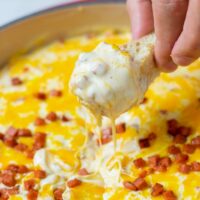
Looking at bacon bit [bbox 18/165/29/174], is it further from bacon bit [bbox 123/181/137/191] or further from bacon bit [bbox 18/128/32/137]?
bacon bit [bbox 123/181/137/191]

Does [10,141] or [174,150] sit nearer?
[174,150]

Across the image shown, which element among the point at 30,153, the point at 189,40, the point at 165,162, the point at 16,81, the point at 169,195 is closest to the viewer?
the point at 189,40

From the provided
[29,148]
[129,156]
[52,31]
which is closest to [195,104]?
[129,156]

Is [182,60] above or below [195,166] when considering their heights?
above

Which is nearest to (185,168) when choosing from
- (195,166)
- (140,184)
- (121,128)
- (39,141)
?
(195,166)

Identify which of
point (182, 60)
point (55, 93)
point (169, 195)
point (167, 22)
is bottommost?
point (169, 195)

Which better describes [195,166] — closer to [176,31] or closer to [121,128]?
[121,128]
